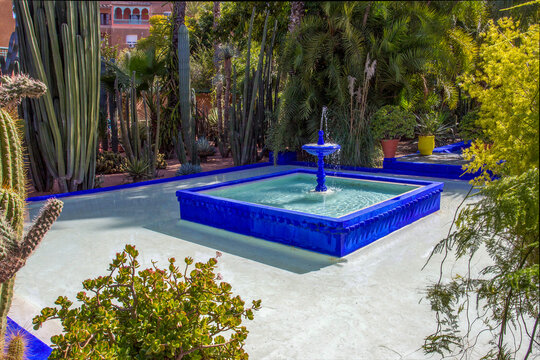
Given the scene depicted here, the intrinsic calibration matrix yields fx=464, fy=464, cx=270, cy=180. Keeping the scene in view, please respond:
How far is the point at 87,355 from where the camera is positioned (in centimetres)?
160

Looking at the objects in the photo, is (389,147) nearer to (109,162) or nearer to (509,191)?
(109,162)

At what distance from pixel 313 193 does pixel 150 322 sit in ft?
17.6

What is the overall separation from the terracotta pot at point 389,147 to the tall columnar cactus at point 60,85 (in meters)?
6.19

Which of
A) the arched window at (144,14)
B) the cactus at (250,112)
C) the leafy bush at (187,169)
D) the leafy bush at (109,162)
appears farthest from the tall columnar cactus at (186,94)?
the arched window at (144,14)

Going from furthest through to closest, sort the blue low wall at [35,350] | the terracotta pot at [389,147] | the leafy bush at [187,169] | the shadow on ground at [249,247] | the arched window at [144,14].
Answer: the terracotta pot at [389,147] → the leafy bush at [187,169] → the shadow on ground at [249,247] → the blue low wall at [35,350] → the arched window at [144,14]

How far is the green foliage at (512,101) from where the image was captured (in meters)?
1.60

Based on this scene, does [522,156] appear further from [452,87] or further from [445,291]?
[452,87]

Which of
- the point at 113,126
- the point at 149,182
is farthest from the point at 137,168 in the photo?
the point at 113,126

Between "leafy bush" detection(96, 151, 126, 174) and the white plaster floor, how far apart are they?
10.9 feet

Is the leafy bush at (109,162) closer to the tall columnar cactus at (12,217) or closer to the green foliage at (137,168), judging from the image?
the green foliage at (137,168)

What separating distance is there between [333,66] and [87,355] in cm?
943

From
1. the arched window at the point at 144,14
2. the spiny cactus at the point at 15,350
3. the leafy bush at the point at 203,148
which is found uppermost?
the arched window at the point at 144,14

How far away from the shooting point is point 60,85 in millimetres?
7043

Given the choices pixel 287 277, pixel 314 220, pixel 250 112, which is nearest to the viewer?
pixel 287 277
